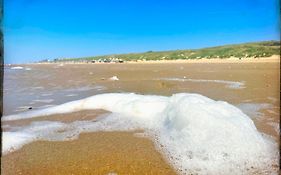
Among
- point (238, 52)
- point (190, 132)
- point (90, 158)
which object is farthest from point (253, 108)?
point (238, 52)

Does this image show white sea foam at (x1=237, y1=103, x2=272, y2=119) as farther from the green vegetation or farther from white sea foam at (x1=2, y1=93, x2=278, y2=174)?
the green vegetation

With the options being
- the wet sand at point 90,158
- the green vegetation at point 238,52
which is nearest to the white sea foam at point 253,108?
the wet sand at point 90,158

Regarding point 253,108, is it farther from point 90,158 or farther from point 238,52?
point 238,52

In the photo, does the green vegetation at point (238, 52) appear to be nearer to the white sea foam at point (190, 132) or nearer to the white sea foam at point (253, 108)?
the white sea foam at point (253, 108)

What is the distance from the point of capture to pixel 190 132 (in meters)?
5.02

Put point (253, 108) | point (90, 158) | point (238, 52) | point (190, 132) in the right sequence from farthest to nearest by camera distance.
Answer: point (238, 52), point (253, 108), point (190, 132), point (90, 158)

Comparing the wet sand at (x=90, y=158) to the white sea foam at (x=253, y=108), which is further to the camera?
the white sea foam at (x=253, y=108)

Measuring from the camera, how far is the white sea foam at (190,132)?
433cm

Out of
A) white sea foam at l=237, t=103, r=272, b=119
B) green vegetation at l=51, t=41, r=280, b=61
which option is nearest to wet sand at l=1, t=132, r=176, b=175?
white sea foam at l=237, t=103, r=272, b=119

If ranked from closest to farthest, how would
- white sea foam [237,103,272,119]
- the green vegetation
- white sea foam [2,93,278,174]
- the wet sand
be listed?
the wet sand → white sea foam [2,93,278,174] → white sea foam [237,103,272,119] → the green vegetation

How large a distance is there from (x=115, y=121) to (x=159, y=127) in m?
1.10

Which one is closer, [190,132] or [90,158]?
[90,158]

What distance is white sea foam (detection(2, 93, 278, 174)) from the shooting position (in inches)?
170

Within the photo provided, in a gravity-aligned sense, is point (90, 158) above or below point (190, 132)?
below
